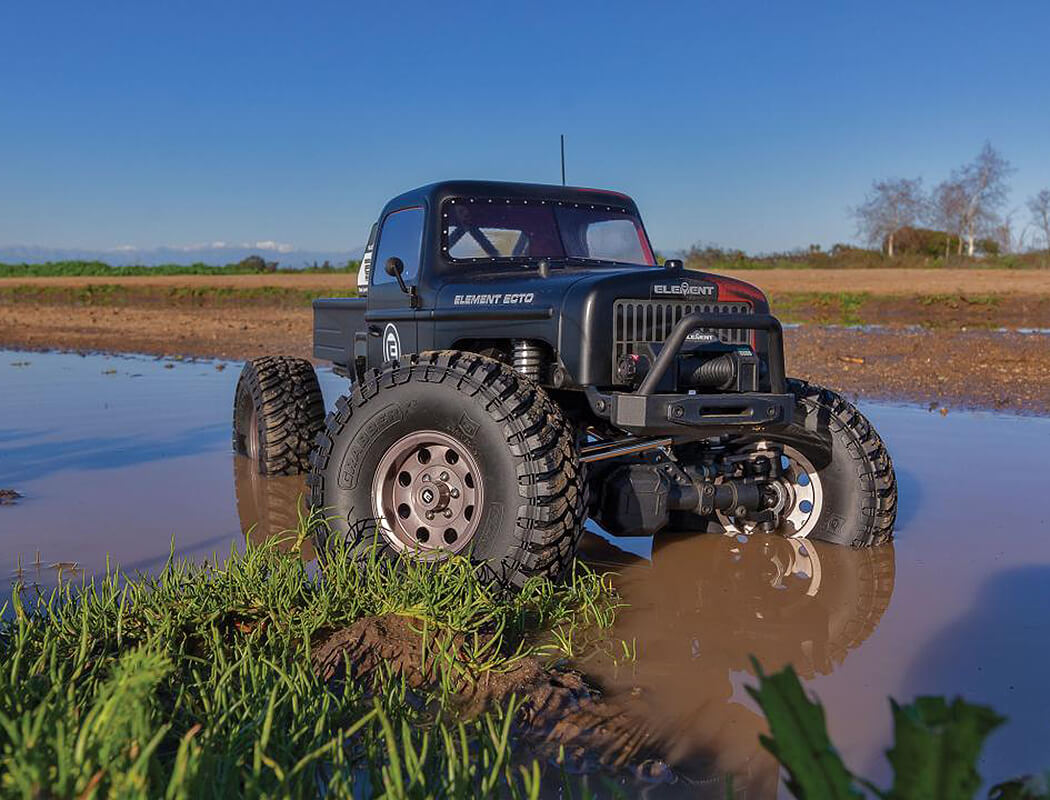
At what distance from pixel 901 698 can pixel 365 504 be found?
2.45 m

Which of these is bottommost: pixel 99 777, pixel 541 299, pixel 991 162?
pixel 99 777

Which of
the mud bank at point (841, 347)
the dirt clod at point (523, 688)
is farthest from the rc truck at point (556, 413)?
the mud bank at point (841, 347)

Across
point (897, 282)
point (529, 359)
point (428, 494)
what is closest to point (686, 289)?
point (529, 359)

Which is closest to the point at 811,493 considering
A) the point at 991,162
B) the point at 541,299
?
the point at 541,299

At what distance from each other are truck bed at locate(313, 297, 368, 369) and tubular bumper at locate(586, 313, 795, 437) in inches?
101

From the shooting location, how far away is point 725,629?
411 cm

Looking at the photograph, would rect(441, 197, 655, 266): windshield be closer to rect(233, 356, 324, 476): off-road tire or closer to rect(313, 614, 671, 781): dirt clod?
rect(233, 356, 324, 476): off-road tire

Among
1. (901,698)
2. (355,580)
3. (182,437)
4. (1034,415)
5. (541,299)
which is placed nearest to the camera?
(901,698)

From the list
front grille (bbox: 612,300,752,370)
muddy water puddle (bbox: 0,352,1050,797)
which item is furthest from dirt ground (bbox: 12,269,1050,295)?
front grille (bbox: 612,300,752,370)

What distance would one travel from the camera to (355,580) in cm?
398

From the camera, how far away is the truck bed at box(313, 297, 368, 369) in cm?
662

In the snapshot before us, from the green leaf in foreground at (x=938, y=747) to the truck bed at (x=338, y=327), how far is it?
17.4 feet

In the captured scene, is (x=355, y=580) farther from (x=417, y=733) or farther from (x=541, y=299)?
(x=541, y=299)

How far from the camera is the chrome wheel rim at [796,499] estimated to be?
17.6 feet
